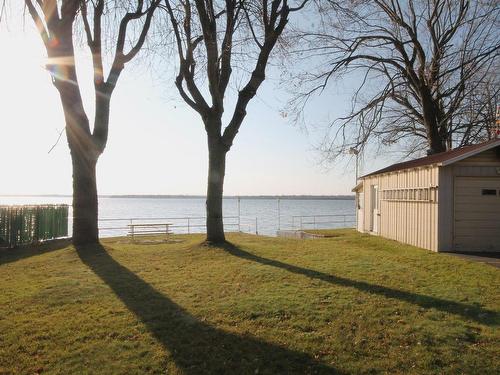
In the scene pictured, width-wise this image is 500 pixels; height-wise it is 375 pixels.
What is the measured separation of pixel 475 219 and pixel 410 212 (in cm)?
246

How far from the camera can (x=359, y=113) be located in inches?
921

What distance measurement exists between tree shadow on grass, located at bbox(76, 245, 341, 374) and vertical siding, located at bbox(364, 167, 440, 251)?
9.47 meters

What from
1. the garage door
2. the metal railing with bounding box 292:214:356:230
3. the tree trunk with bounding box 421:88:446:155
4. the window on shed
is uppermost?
the tree trunk with bounding box 421:88:446:155

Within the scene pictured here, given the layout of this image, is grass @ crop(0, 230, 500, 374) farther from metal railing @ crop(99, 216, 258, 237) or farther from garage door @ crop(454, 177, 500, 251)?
metal railing @ crop(99, 216, 258, 237)

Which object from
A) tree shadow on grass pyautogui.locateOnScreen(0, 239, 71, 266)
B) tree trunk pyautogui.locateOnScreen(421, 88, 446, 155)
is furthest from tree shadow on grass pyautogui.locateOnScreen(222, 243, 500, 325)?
tree trunk pyautogui.locateOnScreen(421, 88, 446, 155)

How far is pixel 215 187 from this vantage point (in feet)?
48.2

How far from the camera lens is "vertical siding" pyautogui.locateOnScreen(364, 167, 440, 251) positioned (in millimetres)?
14162

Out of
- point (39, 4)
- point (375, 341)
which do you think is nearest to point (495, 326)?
point (375, 341)

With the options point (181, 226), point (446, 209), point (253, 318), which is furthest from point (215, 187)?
point (181, 226)

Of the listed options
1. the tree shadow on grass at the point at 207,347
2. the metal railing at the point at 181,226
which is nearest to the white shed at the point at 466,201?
the tree shadow on grass at the point at 207,347

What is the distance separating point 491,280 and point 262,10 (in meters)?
10.1

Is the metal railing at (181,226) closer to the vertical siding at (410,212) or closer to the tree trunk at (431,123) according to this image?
the vertical siding at (410,212)

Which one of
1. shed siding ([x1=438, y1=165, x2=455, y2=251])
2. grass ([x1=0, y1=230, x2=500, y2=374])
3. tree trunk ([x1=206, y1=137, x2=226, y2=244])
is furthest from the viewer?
tree trunk ([x1=206, y1=137, x2=226, y2=244])

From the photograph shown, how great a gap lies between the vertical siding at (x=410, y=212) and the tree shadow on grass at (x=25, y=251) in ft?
39.0
